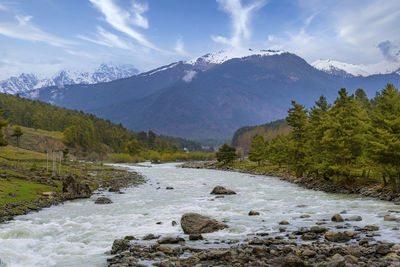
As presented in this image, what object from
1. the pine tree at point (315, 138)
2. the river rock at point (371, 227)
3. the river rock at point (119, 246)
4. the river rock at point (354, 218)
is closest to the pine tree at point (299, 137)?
the pine tree at point (315, 138)

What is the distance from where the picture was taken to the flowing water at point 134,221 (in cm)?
2089

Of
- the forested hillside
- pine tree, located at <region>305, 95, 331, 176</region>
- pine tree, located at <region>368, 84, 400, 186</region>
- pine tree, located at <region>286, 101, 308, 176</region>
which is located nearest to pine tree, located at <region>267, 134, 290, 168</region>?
the forested hillside

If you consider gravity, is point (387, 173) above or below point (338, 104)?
below

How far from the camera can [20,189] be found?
138ft

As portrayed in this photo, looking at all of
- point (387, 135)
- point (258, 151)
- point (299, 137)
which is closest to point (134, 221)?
point (387, 135)

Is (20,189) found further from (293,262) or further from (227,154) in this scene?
(227,154)

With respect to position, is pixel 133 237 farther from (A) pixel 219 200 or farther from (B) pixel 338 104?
(B) pixel 338 104

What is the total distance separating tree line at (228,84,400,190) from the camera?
4025cm

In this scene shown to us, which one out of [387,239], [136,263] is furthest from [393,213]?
[136,263]

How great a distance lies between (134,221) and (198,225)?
300 inches

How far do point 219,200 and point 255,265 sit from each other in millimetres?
27224

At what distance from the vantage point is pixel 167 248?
20016 millimetres

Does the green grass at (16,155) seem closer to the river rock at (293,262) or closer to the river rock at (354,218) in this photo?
the river rock at (354,218)

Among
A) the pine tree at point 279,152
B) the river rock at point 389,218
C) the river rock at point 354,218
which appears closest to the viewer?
the river rock at point 389,218
